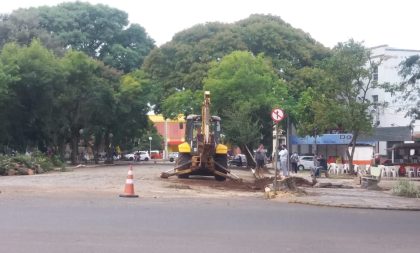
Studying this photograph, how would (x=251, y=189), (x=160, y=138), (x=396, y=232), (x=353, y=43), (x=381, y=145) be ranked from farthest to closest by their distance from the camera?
(x=160, y=138) < (x=381, y=145) < (x=353, y=43) < (x=251, y=189) < (x=396, y=232)

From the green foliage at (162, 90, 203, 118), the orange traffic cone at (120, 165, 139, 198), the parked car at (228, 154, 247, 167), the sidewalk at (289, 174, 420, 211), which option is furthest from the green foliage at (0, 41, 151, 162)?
the sidewalk at (289, 174, 420, 211)

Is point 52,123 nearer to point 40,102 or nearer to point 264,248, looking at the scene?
point 40,102

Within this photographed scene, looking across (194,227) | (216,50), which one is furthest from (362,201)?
(216,50)

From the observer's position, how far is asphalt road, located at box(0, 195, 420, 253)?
407 inches

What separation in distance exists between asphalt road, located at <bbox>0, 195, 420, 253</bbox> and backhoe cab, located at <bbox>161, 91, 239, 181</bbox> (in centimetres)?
1165

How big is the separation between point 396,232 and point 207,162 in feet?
57.7

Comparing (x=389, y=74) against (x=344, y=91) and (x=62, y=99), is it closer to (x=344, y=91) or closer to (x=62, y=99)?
(x=344, y=91)

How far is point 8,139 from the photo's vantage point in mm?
51375

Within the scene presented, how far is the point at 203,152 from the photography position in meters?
29.5

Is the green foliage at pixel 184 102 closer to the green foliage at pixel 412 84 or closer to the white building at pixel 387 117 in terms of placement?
the white building at pixel 387 117

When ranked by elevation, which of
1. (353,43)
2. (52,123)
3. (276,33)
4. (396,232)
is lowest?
(396,232)

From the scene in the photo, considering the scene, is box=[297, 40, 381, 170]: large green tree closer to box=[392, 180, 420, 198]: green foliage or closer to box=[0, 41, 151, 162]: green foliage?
box=[392, 180, 420, 198]: green foliage

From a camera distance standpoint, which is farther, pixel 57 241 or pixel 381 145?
pixel 381 145

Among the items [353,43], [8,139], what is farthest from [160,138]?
[353,43]
